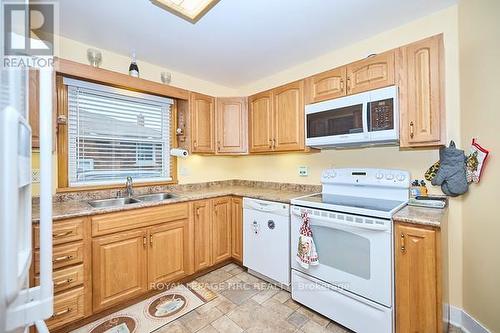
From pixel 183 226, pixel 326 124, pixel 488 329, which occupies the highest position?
pixel 326 124

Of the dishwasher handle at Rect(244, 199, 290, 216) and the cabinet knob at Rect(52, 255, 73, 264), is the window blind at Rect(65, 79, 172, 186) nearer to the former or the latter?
the cabinet knob at Rect(52, 255, 73, 264)

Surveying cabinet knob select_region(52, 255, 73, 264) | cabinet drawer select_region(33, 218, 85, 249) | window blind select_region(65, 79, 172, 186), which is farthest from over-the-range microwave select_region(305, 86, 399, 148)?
cabinet knob select_region(52, 255, 73, 264)

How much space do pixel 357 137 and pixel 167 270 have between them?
2.15m

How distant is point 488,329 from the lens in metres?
1.47

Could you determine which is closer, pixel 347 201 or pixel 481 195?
pixel 481 195

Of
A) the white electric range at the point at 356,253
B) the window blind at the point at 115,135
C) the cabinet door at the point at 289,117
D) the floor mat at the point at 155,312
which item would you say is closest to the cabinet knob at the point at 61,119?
the window blind at the point at 115,135

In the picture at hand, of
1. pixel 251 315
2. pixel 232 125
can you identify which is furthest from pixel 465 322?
pixel 232 125

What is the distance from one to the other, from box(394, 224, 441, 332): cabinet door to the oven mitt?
55 cm

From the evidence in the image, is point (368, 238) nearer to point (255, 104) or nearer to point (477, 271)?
point (477, 271)

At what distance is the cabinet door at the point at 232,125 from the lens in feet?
9.64

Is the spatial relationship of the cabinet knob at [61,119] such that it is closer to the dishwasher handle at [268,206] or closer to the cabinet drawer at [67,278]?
the cabinet drawer at [67,278]

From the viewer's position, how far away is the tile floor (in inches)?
67.5

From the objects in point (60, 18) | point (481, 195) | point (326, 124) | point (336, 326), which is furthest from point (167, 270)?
point (481, 195)

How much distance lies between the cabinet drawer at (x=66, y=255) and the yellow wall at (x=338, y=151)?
136cm
